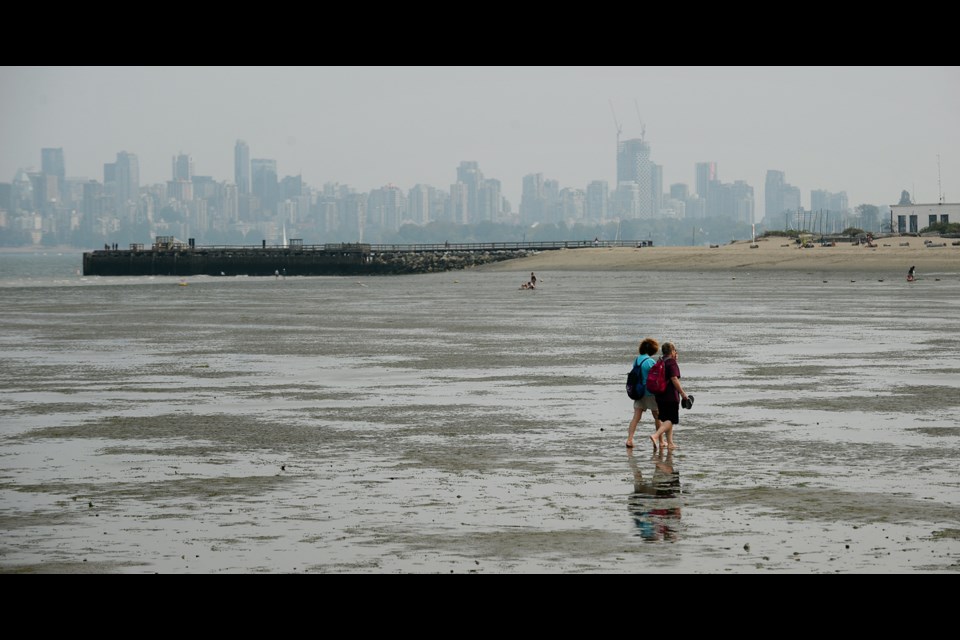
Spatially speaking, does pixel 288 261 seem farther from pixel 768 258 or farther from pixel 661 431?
pixel 661 431

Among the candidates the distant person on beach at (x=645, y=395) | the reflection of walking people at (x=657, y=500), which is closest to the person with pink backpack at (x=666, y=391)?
the distant person on beach at (x=645, y=395)

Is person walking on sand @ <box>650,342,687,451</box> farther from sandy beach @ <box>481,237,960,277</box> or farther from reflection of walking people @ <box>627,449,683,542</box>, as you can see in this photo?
sandy beach @ <box>481,237,960,277</box>

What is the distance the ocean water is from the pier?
92497 mm

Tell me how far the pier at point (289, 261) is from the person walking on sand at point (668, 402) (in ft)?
367

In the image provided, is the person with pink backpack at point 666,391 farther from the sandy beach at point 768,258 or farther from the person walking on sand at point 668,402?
the sandy beach at point 768,258

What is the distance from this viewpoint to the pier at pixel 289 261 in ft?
429

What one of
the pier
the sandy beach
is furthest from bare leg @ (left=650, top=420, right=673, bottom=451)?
the pier

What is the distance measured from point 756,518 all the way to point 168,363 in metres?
19.7

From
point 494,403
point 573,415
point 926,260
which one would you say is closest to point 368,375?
point 494,403

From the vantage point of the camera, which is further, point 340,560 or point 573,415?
point 573,415

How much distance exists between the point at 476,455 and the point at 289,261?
390ft

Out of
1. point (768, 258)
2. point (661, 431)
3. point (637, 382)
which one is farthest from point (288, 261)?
point (661, 431)

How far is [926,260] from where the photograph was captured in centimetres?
9031
